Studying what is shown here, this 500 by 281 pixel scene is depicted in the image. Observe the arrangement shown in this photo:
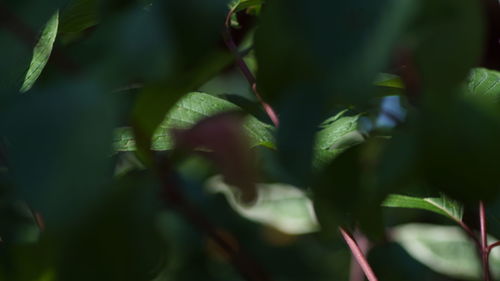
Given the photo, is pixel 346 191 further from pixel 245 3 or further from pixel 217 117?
pixel 245 3

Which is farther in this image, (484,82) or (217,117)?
(484,82)

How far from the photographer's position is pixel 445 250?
1032 mm

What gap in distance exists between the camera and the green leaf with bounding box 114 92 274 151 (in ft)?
2.63

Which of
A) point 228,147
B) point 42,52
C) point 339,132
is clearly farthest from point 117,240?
point 339,132

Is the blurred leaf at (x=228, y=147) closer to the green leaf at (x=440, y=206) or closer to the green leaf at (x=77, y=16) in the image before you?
the green leaf at (x=77, y=16)

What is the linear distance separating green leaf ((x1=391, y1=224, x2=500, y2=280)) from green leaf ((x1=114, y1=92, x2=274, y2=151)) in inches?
8.8

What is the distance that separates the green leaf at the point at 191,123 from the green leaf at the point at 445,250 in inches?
8.8

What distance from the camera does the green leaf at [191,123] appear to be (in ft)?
2.63

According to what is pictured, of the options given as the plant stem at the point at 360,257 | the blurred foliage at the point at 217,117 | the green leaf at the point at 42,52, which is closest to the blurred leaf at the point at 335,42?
the blurred foliage at the point at 217,117

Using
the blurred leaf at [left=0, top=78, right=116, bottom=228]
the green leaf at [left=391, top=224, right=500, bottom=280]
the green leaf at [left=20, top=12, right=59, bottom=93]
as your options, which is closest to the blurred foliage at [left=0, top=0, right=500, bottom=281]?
the blurred leaf at [left=0, top=78, right=116, bottom=228]

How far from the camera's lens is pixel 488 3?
1351 millimetres

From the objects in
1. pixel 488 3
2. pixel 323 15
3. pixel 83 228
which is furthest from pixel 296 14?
pixel 488 3

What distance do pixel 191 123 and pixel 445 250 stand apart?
378mm

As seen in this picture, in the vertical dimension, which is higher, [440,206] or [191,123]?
[191,123]
